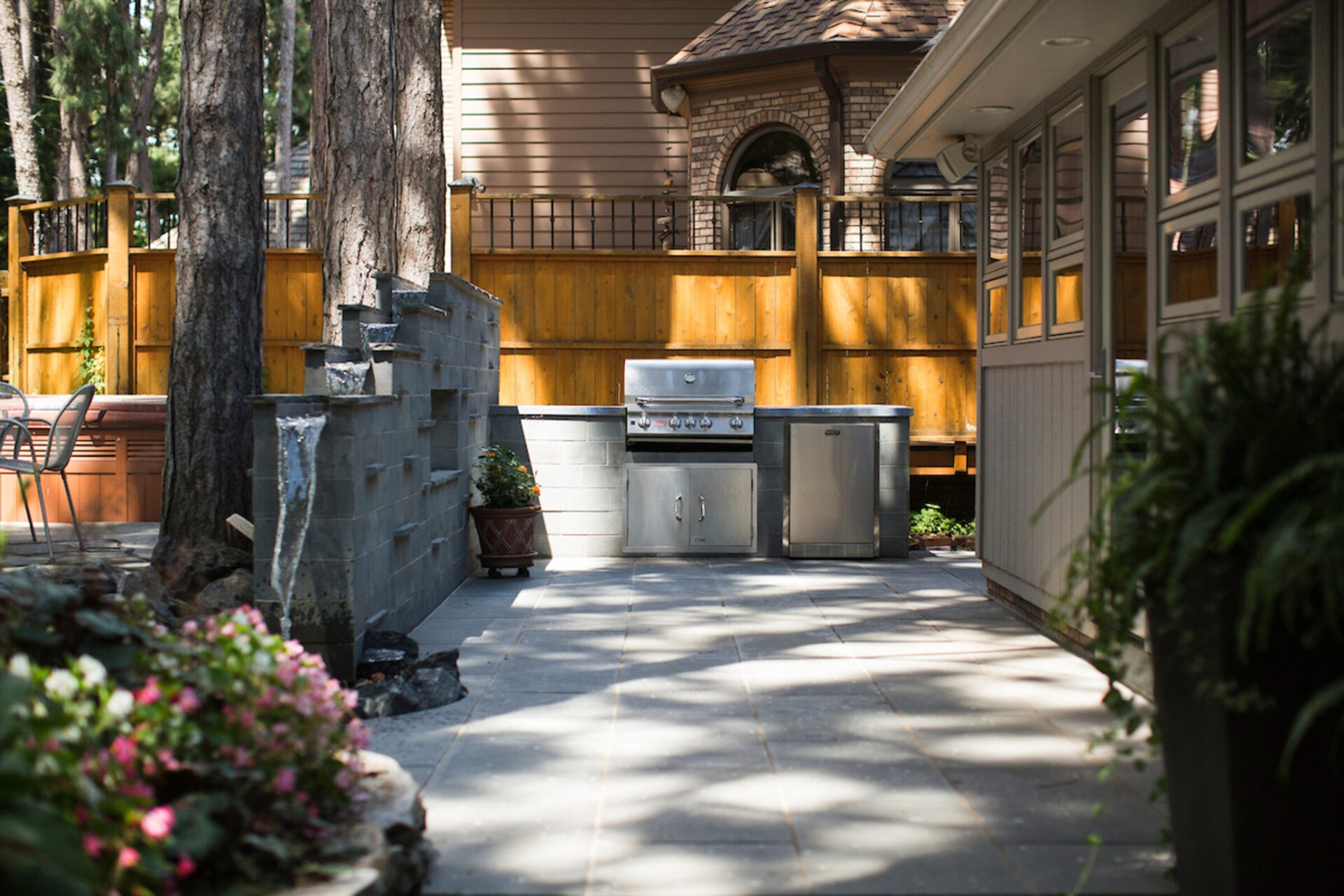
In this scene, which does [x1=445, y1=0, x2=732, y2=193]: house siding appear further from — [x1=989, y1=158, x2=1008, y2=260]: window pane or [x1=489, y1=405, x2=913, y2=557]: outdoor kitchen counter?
[x1=989, y1=158, x2=1008, y2=260]: window pane

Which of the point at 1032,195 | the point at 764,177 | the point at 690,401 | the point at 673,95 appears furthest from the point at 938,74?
the point at 673,95

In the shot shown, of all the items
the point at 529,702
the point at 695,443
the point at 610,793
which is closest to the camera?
the point at 610,793

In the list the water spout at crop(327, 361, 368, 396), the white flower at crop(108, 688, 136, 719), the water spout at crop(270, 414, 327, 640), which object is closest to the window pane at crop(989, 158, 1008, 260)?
the water spout at crop(327, 361, 368, 396)

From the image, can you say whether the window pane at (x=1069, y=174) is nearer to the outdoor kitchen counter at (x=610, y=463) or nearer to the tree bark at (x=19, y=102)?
the outdoor kitchen counter at (x=610, y=463)

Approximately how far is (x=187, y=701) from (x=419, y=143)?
712 centimetres

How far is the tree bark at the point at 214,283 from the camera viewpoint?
6578mm

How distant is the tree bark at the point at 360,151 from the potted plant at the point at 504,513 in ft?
4.83

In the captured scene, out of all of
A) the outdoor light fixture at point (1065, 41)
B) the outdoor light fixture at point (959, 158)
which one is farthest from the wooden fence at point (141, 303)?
the outdoor light fixture at point (1065, 41)

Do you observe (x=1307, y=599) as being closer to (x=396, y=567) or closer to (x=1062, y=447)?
(x=1062, y=447)

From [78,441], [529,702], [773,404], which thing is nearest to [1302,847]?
[529,702]

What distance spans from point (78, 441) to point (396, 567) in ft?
17.4

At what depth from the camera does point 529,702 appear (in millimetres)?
4633

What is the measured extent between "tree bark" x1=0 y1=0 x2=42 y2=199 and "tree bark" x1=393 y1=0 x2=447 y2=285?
8.75 metres

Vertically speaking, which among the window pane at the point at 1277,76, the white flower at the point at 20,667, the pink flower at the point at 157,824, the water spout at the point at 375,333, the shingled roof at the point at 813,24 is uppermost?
the shingled roof at the point at 813,24
